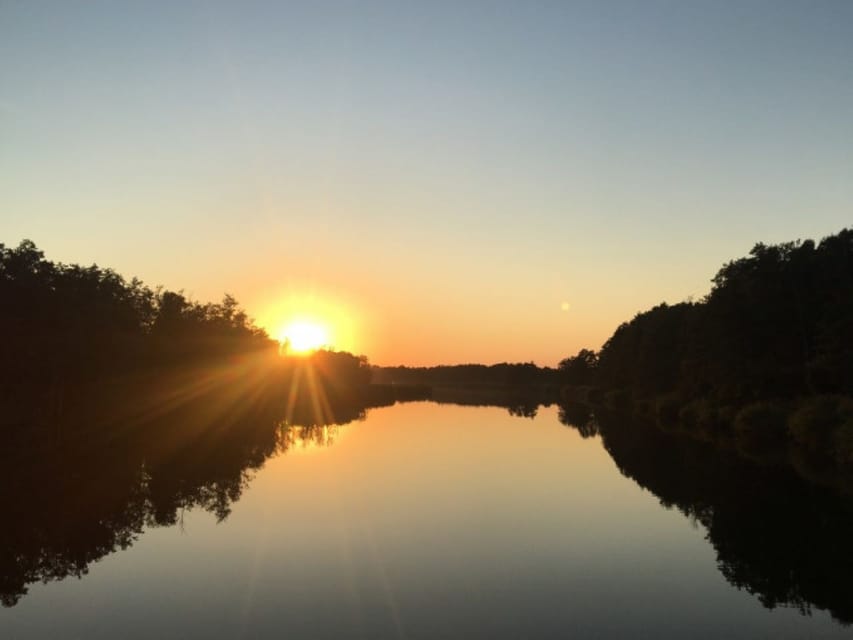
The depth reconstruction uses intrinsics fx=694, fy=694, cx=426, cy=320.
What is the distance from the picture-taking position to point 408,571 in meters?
18.4

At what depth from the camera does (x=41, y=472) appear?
34656 mm

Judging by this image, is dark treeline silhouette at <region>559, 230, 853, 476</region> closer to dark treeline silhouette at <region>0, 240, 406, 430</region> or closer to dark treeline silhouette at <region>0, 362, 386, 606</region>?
dark treeline silhouette at <region>0, 362, 386, 606</region>

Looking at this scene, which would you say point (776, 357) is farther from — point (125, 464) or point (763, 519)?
point (125, 464)

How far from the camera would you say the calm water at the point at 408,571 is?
14562 millimetres

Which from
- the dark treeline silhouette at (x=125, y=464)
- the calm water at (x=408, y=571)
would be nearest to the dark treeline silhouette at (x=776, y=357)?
the calm water at (x=408, y=571)

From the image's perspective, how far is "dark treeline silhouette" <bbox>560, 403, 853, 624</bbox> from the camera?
1750 cm

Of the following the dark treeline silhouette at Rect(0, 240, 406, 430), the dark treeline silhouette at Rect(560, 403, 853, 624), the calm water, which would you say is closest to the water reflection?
the dark treeline silhouette at Rect(560, 403, 853, 624)

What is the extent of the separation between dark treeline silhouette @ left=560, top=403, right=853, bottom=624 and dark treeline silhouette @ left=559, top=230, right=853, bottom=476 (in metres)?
5.67

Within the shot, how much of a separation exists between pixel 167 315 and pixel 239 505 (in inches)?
2599

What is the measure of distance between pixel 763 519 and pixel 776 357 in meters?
40.2

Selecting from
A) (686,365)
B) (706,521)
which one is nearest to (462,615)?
(706,521)

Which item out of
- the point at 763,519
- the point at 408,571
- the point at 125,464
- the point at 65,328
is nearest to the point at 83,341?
the point at 65,328

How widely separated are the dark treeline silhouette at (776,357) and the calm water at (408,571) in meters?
17.8

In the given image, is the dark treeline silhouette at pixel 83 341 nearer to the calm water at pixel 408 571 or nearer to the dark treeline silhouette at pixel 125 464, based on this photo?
the dark treeline silhouette at pixel 125 464
